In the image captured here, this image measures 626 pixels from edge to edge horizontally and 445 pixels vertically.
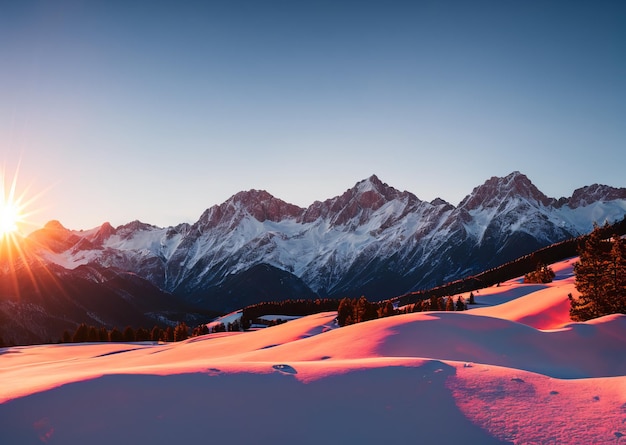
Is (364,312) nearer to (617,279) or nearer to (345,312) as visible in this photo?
(345,312)

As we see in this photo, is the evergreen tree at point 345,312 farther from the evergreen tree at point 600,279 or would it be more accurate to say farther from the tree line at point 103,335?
the tree line at point 103,335

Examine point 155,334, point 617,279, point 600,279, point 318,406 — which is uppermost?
point 318,406

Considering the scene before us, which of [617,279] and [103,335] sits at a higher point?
[103,335]

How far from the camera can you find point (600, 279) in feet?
117

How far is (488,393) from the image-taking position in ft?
34.5

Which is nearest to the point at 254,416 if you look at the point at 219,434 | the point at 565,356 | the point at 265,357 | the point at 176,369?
the point at 219,434

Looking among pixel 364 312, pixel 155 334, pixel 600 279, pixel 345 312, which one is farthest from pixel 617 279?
pixel 155 334

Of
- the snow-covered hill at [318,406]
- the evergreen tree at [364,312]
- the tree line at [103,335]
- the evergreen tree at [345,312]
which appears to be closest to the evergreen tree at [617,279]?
the snow-covered hill at [318,406]

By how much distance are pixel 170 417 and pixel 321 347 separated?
13559 mm

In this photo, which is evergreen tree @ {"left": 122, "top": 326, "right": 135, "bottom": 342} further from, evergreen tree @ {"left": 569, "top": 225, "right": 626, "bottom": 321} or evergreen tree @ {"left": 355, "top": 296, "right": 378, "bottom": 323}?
evergreen tree @ {"left": 569, "top": 225, "right": 626, "bottom": 321}

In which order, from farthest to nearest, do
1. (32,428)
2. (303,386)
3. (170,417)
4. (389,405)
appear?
1. (303,386)
2. (389,405)
3. (170,417)
4. (32,428)

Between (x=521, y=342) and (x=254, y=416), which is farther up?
(x=254, y=416)

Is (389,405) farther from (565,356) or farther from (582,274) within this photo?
(582,274)

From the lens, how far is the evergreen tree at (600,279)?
34.5 meters
